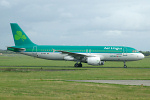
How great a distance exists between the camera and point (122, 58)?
47.8 m

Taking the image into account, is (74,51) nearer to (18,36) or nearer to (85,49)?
(85,49)

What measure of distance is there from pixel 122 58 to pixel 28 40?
1777 centimetres

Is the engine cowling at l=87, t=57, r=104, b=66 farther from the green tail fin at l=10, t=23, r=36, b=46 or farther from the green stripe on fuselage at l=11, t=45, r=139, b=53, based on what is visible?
the green tail fin at l=10, t=23, r=36, b=46

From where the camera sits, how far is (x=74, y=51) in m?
48.8

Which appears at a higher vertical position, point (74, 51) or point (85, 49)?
point (85, 49)

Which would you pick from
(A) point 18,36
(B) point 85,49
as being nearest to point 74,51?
(B) point 85,49

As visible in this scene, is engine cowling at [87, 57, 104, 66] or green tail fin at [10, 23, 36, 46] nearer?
engine cowling at [87, 57, 104, 66]

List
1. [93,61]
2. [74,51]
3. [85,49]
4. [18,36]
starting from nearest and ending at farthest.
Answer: [93,61] → [85,49] → [74,51] → [18,36]

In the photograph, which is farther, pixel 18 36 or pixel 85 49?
pixel 18 36

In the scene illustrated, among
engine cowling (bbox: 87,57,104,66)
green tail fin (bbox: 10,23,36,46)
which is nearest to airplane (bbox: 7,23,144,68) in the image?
green tail fin (bbox: 10,23,36,46)

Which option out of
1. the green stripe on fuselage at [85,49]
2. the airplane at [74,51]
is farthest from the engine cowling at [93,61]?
the green stripe on fuselage at [85,49]

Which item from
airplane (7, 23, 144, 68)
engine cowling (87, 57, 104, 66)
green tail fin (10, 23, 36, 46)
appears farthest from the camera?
green tail fin (10, 23, 36, 46)

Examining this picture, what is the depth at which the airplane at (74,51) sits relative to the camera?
4762cm

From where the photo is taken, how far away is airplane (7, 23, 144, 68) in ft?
156
